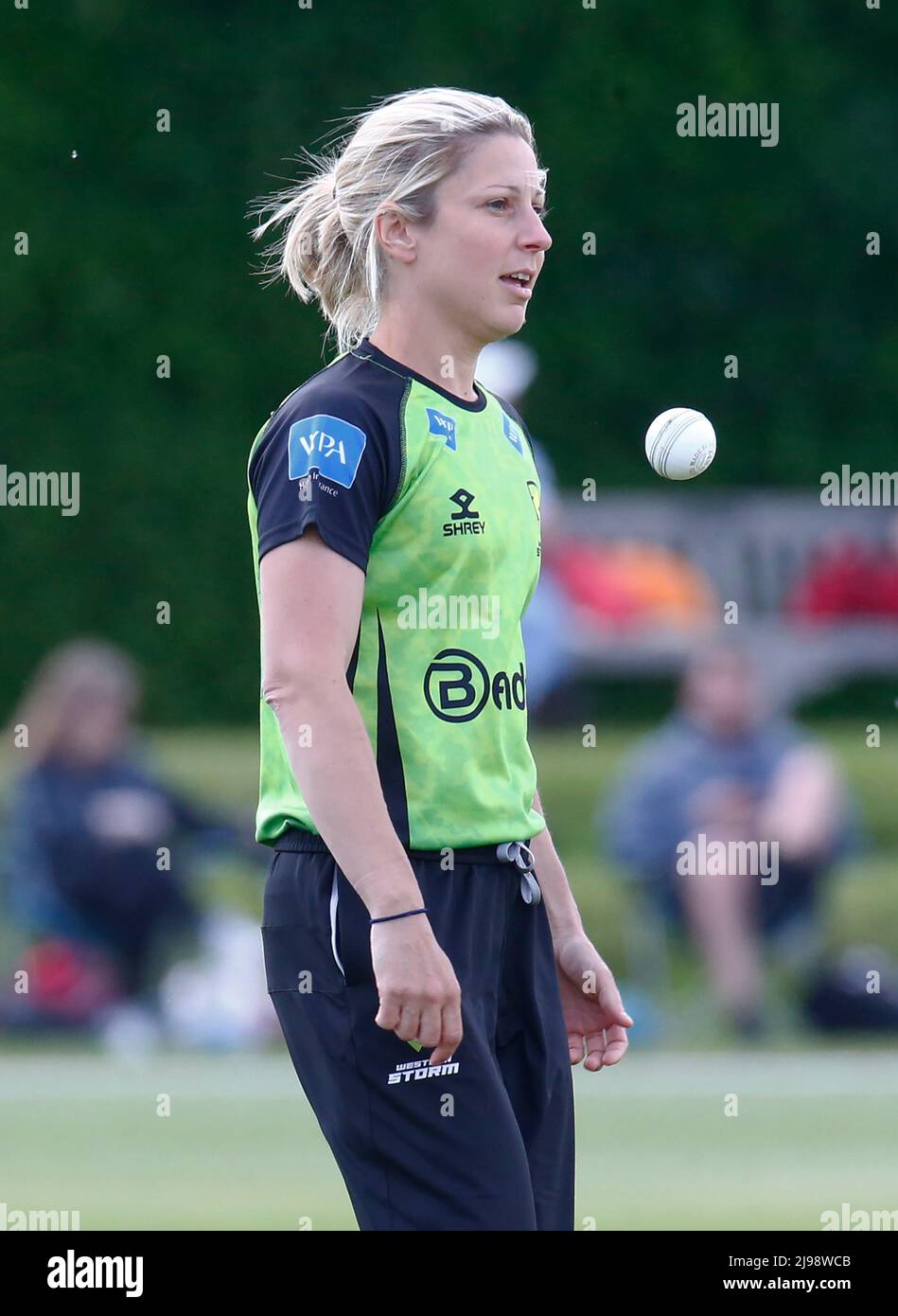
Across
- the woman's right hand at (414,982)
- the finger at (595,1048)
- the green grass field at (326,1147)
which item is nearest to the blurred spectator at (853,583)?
the green grass field at (326,1147)

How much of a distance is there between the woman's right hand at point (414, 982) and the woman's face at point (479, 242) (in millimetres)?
872

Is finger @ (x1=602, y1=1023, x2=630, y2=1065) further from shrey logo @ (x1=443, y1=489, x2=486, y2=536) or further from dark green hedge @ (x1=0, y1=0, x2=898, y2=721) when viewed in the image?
dark green hedge @ (x1=0, y1=0, x2=898, y2=721)

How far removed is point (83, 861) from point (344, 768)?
277 inches

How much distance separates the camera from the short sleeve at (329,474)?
9.41 feet

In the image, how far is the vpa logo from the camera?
2945mm

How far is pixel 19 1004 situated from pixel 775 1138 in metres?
3.97

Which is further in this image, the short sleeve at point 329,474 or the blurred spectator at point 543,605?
the blurred spectator at point 543,605

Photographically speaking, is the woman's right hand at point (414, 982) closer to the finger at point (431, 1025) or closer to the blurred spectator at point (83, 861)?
the finger at point (431, 1025)

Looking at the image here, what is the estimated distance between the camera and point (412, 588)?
2.95 meters

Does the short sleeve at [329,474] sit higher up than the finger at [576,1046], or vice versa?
the short sleeve at [329,474]

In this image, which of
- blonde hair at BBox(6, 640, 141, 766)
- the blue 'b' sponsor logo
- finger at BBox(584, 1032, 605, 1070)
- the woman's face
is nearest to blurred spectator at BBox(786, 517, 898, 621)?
blonde hair at BBox(6, 640, 141, 766)

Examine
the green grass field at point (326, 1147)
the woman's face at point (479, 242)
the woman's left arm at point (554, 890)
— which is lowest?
the green grass field at point (326, 1147)
